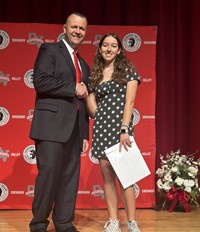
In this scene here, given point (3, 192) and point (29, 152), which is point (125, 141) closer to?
point (29, 152)

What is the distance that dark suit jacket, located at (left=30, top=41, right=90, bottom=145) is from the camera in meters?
2.90

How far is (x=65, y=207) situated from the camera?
314 centimetres

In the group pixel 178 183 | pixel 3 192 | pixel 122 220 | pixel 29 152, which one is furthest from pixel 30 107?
pixel 178 183

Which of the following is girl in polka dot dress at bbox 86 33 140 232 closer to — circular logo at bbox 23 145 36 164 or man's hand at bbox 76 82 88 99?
man's hand at bbox 76 82 88 99

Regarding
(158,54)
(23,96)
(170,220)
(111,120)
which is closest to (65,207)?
(111,120)

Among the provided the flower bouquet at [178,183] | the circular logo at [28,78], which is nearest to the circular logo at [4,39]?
the circular logo at [28,78]

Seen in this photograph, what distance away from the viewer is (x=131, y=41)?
4039 millimetres

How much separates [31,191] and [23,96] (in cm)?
91

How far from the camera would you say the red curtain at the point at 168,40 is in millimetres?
4332

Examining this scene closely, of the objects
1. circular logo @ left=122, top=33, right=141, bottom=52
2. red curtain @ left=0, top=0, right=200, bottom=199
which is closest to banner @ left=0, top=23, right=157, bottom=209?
circular logo @ left=122, top=33, right=141, bottom=52

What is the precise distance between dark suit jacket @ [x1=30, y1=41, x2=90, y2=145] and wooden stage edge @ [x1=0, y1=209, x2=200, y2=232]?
86 cm

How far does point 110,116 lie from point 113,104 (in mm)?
89

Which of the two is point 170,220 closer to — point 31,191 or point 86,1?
point 31,191

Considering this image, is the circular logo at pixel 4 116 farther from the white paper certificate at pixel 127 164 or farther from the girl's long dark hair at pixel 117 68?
the white paper certificate at pixel 127 164
